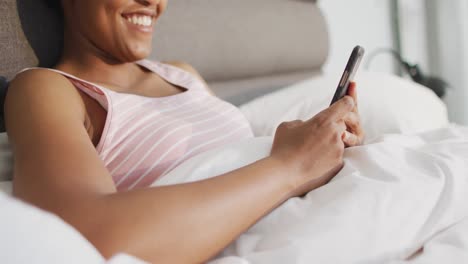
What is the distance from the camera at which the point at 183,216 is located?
0.50m

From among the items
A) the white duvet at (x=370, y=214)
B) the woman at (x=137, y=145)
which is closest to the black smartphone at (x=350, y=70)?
the woman at (x=137, y=145)

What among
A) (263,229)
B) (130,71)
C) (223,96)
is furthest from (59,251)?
(223,96)

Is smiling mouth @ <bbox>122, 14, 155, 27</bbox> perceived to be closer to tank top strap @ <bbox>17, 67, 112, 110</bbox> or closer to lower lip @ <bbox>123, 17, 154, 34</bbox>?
lower lip @ <bbox>123, 17, 154, 34</bbox>

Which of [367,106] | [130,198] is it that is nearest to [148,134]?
[130,198]

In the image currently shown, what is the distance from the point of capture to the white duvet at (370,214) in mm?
504

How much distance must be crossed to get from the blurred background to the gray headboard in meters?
0.38

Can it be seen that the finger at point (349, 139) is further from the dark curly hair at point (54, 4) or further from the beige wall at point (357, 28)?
the beige wall at point (357, 28)

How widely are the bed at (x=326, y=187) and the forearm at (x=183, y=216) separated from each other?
3cm

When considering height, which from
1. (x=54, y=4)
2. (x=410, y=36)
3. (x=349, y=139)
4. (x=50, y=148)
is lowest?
(x=410, y=36)

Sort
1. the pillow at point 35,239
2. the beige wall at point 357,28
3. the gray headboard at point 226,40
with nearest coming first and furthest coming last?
the pillow at point 35,239 < the gray headboard at point 226,40 < the beige wall at point 357,28

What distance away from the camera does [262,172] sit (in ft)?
1.93

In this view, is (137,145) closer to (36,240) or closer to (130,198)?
Answer: (130,198)

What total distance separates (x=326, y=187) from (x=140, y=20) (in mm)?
510

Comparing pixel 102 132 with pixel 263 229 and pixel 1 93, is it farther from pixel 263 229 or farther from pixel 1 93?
pixel 263 229
